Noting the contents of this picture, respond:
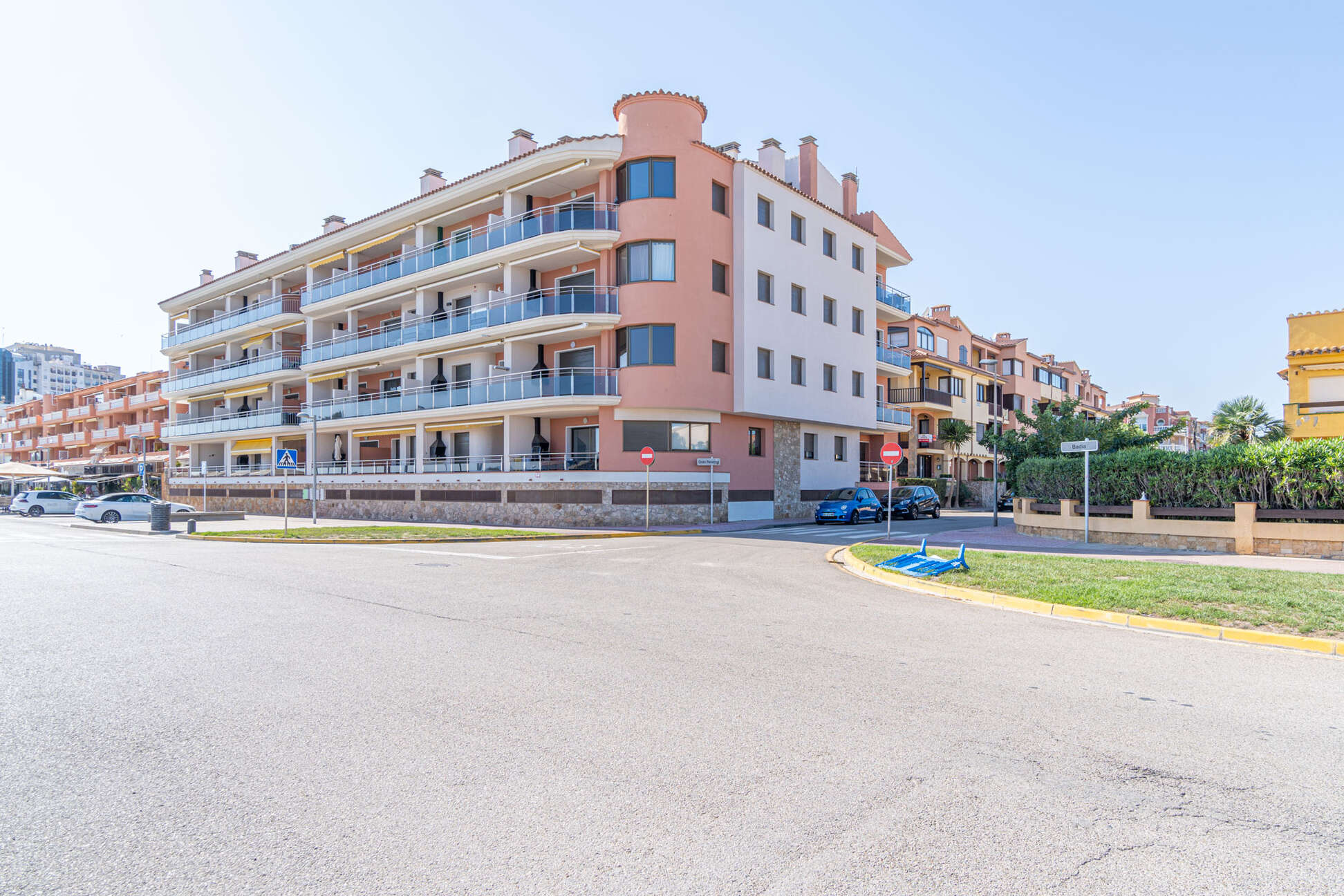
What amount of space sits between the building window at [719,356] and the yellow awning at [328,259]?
22.5m

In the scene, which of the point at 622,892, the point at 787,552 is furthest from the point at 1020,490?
the point at 622,892

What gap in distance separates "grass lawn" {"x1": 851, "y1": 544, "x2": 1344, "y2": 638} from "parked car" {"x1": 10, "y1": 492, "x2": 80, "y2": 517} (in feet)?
166

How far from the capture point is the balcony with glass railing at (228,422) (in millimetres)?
43219

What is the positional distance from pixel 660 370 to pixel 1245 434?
3198 cm

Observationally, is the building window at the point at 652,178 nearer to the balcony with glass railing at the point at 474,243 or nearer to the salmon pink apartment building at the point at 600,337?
the salmon pink apartment building at the point at 600,337

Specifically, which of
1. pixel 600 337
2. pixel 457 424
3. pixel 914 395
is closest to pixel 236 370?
pixel 457 424

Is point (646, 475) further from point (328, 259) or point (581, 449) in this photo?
point (328, 259)

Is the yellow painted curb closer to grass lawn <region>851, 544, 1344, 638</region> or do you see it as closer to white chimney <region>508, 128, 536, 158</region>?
grass lawn <region>851, 544, 1344, 638</region>

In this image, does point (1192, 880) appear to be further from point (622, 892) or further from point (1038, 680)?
point (1038, 680)

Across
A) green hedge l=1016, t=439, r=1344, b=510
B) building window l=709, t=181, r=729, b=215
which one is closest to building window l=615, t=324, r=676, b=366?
building window l=709, t=181, r=729, b=215

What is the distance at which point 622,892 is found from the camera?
3.09 metres

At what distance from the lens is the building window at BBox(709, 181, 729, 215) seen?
30592 mm

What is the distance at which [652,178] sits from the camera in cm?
2947

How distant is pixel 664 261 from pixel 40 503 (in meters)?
40.6
